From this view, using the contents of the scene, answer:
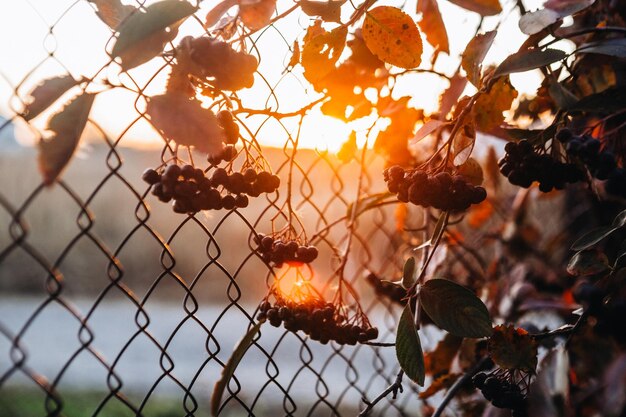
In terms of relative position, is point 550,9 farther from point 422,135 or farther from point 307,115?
point 307,115

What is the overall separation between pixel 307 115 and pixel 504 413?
0.68 metres

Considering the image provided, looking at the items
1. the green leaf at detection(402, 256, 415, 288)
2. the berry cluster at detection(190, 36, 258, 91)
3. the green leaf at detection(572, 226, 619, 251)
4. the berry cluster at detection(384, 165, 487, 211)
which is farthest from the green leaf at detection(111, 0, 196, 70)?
the green leaf at detection(572, 226, 619, 251)

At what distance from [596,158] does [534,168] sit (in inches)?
3.7

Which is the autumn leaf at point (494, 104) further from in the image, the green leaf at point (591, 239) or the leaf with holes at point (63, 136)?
the leaf with holes at point (63, 136)

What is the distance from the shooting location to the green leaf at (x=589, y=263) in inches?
38.4

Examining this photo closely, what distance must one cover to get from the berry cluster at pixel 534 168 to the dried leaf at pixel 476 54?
0.13 metres

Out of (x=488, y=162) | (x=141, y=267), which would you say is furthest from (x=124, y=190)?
(x=488, y=162)

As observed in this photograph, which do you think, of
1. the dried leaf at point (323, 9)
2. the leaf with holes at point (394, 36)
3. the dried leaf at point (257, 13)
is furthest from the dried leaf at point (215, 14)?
the leaf with holes at point (394, 36)

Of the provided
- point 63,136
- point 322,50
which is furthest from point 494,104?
point 63,136

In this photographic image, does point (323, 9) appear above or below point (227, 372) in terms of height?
above

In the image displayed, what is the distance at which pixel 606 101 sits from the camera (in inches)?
34.5

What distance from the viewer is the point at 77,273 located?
9.73 m

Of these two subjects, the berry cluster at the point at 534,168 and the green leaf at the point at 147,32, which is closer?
the green leaf at the point at 147,32

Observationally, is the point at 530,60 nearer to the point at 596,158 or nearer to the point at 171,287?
the point at 596,158
